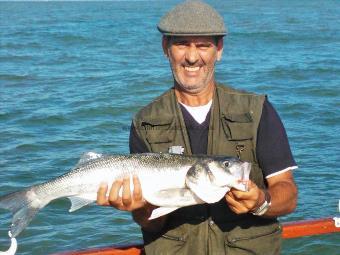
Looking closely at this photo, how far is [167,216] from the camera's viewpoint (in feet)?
14.6

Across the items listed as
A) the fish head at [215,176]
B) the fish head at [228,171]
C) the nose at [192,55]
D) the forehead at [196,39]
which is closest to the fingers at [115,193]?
the fish head at [215,176]

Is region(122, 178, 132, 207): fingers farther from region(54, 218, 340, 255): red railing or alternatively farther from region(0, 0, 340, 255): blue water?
region(0, 0, 340, 255): blue water

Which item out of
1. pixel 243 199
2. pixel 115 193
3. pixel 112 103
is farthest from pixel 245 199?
pixel 112 103

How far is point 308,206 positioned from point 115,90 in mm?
10972

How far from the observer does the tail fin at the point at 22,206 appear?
172 inches

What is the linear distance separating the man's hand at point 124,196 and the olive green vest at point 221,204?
0.38 metres

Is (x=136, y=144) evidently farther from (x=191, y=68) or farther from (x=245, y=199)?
(x=245, y=199)

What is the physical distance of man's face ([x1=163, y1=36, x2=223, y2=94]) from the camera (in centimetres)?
431

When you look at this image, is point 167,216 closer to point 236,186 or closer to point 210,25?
point 236,186

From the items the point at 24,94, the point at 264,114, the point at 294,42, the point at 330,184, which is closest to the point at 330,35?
the point at 294,42

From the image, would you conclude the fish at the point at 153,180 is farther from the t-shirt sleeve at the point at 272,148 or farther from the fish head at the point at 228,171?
the t-shirt sleeve at the point at 272,148

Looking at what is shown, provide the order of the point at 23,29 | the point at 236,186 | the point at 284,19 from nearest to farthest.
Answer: the point at 236,186
the point at 23,29
the point at 284,19

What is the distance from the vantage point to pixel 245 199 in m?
3.85

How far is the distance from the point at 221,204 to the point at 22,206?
122cm
